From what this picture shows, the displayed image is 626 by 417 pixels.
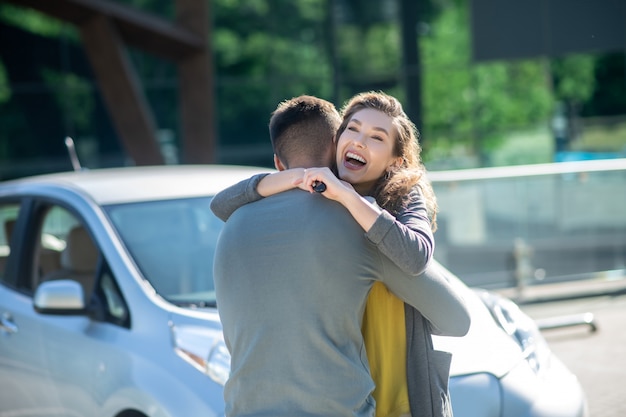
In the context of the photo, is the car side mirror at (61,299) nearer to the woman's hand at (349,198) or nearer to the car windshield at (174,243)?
the car windshield at (174,243)

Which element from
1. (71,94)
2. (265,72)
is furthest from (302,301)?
(71,94)

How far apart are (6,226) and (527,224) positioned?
677 centimetres

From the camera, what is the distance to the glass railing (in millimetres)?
11079

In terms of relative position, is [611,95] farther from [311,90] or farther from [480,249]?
[480,249]

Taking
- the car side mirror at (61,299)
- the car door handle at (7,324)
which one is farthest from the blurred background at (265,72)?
the car side mirror at (61,299)

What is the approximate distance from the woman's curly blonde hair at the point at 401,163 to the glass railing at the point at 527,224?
814 centimetres

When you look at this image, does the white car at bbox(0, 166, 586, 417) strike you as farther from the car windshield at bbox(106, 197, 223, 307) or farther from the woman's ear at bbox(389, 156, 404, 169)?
the woman's ear at bbox(389, 156, 404, 169)

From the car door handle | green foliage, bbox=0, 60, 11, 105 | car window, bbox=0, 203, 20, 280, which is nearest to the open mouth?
the car door handle

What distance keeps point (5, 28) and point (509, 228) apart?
52.5 ft

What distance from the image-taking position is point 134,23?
13734 mm

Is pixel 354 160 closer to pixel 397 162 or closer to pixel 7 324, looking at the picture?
pixel 397 162

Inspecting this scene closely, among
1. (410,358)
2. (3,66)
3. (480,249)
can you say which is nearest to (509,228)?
(480,249)

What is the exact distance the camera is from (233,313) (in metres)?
2.63

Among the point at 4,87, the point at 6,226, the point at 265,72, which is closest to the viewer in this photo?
the point at 6,226
